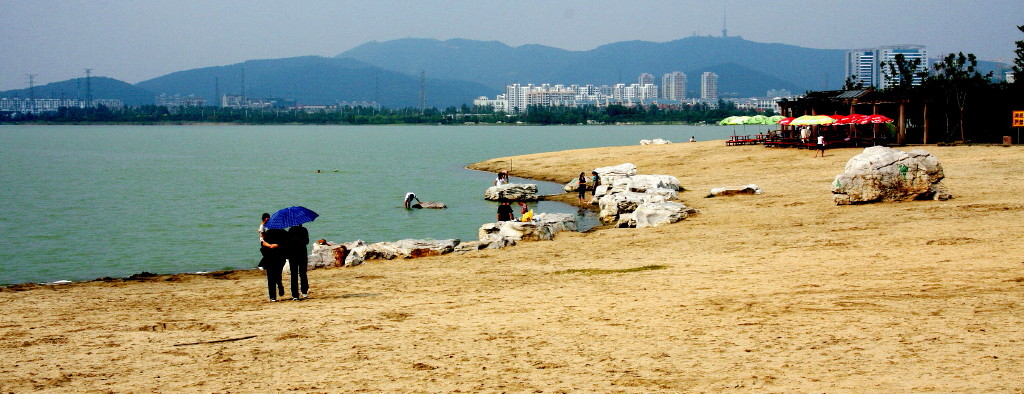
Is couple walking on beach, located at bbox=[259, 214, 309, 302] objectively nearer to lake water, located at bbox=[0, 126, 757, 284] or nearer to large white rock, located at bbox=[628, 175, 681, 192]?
lake water, located at bbox=[0, 126, 757, 284]

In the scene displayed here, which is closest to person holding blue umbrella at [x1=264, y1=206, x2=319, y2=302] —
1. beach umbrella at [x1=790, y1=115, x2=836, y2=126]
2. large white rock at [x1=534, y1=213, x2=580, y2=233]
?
large white rock at [x1=534, y1=213, x2=580, y2=233]

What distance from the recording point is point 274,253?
1487 cm

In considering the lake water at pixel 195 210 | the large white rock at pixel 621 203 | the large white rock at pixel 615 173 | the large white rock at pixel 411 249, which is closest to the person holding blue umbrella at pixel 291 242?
the large white rock at pixel 411 249

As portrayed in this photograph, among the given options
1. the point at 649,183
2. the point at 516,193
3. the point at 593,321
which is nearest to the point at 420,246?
the point at 593,321

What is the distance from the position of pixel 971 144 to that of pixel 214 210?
126 ft

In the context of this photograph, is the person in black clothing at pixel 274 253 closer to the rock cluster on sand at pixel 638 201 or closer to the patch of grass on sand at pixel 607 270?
the patch of grass on sand at pixel 607 270

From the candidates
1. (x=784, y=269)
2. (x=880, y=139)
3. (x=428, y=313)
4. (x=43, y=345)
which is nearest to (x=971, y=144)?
(x=880, y=139)

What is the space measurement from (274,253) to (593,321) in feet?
18.7

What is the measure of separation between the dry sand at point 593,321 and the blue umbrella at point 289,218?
1397 mm

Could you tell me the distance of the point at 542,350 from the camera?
36.1 ft

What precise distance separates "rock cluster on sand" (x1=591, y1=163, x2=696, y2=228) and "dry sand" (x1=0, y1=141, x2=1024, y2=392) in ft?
11.2

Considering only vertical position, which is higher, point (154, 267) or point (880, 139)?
point (880, 139)

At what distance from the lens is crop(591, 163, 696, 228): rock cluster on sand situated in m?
25.5

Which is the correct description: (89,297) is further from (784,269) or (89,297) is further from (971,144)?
(971,144)
